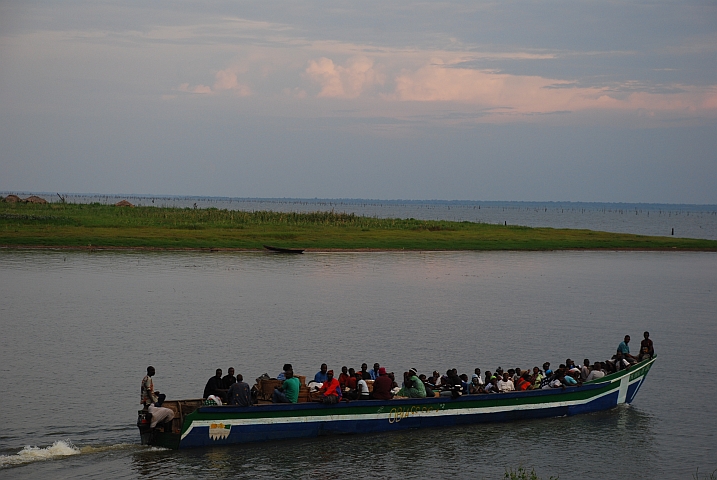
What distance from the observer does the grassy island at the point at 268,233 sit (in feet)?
273

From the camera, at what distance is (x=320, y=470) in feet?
76.4

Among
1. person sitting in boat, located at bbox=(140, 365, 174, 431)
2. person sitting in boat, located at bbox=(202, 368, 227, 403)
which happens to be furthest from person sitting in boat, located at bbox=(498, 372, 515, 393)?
person sitting in boat, located at bbox=(140, 365, 174, 431)

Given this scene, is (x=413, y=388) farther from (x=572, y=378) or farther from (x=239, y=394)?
(x=572, y=378)

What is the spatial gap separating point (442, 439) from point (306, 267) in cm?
4628

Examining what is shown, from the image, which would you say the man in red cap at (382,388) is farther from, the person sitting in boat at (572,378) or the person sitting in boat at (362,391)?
the person sitting in boat at (572,378)

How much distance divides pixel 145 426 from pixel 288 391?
427 centimetres

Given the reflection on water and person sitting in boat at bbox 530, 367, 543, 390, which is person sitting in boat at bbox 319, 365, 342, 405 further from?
person sitting in boat at bbox 530, 367, 543, 390

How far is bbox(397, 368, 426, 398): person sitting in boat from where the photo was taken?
27.3 meters

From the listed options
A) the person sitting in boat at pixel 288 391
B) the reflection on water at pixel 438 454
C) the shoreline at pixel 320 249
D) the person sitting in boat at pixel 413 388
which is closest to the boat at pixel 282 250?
the shoreline at pixel 320 249

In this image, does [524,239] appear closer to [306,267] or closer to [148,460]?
[306,267]

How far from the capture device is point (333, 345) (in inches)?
1511

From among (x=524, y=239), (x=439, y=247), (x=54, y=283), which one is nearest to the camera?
(x=54, y=283)

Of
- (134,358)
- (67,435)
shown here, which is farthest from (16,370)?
(67,435)

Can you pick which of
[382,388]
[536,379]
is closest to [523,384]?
[536,379]
